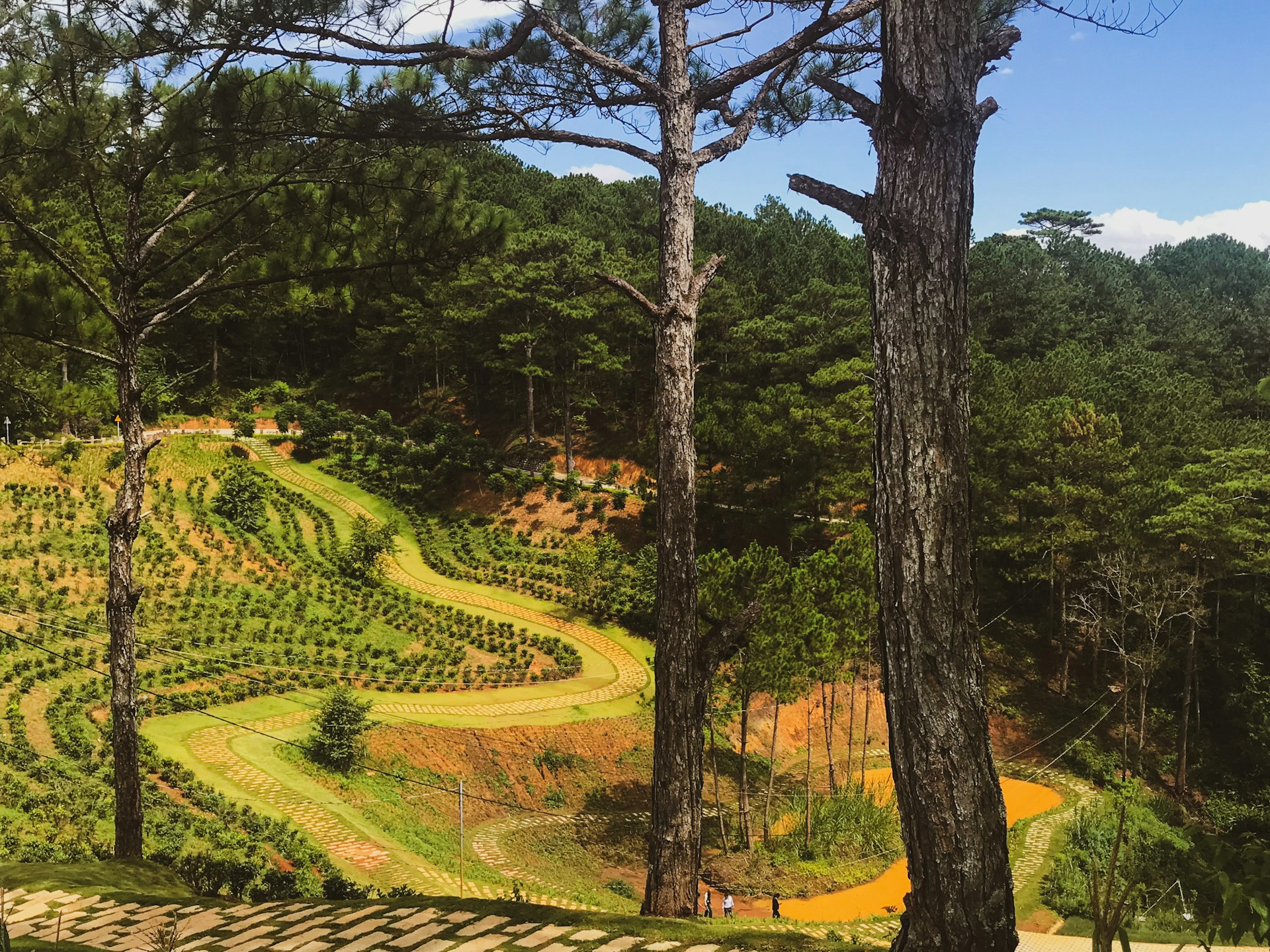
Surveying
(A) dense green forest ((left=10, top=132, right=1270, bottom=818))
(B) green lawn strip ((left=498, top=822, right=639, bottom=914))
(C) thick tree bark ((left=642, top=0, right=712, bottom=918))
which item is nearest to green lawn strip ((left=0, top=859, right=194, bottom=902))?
(C) thick tree bark ((left=642, top=0, right=712, bottom=918))

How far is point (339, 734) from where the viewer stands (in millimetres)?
13727

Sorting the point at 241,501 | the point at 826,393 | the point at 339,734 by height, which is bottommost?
the point at 339,734

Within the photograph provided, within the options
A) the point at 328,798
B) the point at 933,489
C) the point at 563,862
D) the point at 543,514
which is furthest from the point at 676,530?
the point at 543,514

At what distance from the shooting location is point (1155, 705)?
850 inches

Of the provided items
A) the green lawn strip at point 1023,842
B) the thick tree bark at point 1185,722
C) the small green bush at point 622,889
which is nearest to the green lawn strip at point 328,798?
the small green bush at point 622,889

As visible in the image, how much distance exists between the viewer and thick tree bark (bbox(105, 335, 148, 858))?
6.39m

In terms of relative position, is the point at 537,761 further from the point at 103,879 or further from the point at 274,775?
the point at 103,879

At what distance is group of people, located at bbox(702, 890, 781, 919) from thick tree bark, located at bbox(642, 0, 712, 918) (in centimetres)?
636

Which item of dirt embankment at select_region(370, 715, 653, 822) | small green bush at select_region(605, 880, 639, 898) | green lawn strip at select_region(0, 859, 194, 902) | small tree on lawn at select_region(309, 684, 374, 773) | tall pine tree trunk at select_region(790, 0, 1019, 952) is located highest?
tall pine tree trunk at select_region(790, 0, 1019, 952)

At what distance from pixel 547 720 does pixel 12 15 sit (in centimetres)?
1401

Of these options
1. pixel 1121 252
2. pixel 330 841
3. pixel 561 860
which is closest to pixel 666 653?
pixel 330 841

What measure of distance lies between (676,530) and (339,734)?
428 inches

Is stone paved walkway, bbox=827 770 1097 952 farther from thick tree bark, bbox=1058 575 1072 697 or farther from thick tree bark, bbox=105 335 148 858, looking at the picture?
thick tree bark, bbox=105 335 148 858

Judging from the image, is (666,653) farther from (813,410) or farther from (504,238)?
(813,410)
